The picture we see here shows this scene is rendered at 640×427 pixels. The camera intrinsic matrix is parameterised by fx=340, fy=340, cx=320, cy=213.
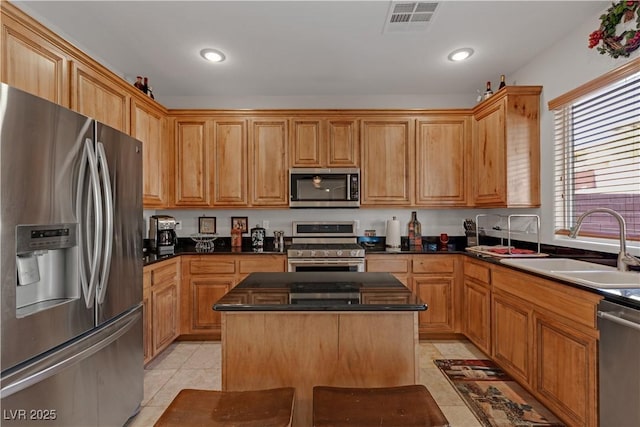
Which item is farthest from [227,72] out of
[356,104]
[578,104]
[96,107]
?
[578,104]

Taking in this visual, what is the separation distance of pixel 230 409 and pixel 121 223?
1289mm

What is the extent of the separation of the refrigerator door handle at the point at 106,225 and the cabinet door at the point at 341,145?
2.32 meters

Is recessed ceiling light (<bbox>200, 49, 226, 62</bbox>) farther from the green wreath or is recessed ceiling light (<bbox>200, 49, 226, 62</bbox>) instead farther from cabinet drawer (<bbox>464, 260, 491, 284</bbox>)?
cabinet drawer (<bbox>464, 260, 491, 284</bbox>)

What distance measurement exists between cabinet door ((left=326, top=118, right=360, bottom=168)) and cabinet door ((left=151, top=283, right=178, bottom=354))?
6.76ft

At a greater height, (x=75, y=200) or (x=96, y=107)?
(x=96, y=107)

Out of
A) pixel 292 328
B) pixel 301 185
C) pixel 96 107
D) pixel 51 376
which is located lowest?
pixel 51 376

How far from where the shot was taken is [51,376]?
1448 millimetres

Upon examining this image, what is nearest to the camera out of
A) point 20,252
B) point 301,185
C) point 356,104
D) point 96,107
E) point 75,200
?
point 20,252

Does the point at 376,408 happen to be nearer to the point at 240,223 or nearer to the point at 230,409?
the point at 230,409

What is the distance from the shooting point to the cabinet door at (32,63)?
5.66ft

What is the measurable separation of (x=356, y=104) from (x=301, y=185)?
3.97 ft

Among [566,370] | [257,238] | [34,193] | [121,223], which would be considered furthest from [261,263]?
[566,370]

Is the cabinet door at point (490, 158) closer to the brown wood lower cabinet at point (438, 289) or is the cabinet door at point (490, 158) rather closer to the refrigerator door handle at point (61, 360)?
the brown wood lower cabinet at point (438, 289)

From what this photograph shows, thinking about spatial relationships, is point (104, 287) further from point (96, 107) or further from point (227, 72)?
point (227, 72)
